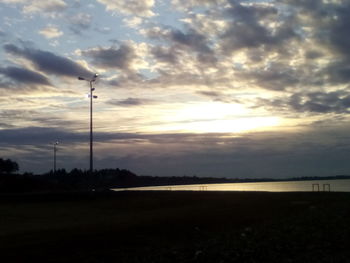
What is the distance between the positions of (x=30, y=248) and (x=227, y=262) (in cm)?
811

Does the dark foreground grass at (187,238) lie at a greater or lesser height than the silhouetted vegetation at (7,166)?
lesser

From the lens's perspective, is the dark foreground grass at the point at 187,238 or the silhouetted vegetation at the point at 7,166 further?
the silhouetted vegetation at the point at 7,166

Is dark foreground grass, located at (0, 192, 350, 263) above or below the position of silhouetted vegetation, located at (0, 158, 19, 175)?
below

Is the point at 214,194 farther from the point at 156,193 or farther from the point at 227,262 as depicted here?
the point at 227,262

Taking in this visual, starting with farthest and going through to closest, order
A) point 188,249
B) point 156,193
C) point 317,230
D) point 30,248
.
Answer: point 156,193
point 317,230
point 30,248
point 188,249

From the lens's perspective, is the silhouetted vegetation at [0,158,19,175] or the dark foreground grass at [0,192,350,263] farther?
the silhouetted vegetation at [0,158,19,175]

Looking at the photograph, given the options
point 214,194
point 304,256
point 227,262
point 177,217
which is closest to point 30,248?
point 227,262

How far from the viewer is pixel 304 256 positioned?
12766 mm

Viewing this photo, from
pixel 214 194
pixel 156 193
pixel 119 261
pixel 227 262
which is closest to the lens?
pixel 227 262

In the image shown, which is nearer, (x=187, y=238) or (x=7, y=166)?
(x=187, y=238)

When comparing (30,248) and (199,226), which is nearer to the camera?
(30,248)

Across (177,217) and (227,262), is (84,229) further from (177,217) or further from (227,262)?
(227,262)

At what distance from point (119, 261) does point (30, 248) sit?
4.74 metres

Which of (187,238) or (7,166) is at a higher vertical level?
(7,166)
